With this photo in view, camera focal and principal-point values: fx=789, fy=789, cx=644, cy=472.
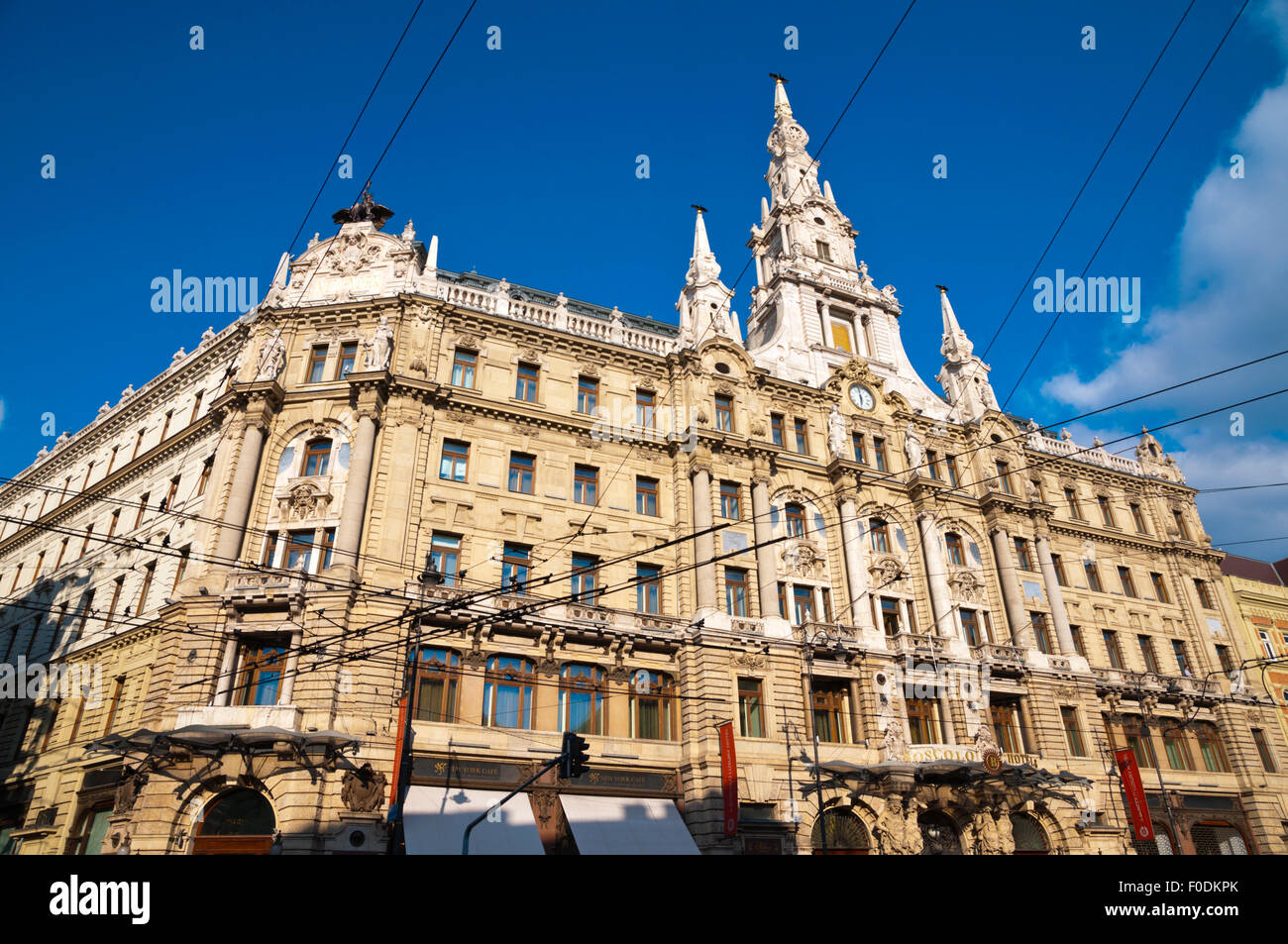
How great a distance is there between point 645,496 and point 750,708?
33.5ft

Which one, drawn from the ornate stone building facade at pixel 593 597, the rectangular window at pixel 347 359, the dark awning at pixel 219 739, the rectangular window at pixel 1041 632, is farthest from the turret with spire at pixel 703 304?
the dark awning at pixel 219 739

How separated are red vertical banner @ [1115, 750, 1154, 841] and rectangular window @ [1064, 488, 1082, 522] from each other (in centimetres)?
1542

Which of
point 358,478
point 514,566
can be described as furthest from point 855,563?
point 358,478

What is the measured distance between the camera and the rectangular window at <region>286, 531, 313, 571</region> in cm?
2928

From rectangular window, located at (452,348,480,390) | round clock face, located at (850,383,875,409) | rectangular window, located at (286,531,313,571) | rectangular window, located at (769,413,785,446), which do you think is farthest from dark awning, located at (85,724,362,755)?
round clock face, located at (850,383,875,409)

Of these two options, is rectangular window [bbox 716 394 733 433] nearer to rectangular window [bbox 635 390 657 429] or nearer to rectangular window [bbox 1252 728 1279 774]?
rectangular window [bbox 635 390 657 429]

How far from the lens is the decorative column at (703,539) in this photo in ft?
107

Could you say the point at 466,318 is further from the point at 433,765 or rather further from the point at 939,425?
the point at 939,425

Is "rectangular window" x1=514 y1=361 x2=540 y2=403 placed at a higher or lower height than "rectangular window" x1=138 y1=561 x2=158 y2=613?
higher

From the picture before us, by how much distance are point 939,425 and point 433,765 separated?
32.3 meters

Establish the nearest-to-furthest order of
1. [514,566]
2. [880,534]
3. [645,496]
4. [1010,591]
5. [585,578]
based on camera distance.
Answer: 1. [514,566]
2. [585,578]
3. [645,496]
4. [880,534]
5. [1010,591]

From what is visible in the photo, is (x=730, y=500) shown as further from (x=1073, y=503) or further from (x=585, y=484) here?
(x=1073, y=503)

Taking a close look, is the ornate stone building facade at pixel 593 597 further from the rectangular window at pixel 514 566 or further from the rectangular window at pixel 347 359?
the rectangular window at pixel 514 566

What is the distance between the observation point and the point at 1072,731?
38344mm
